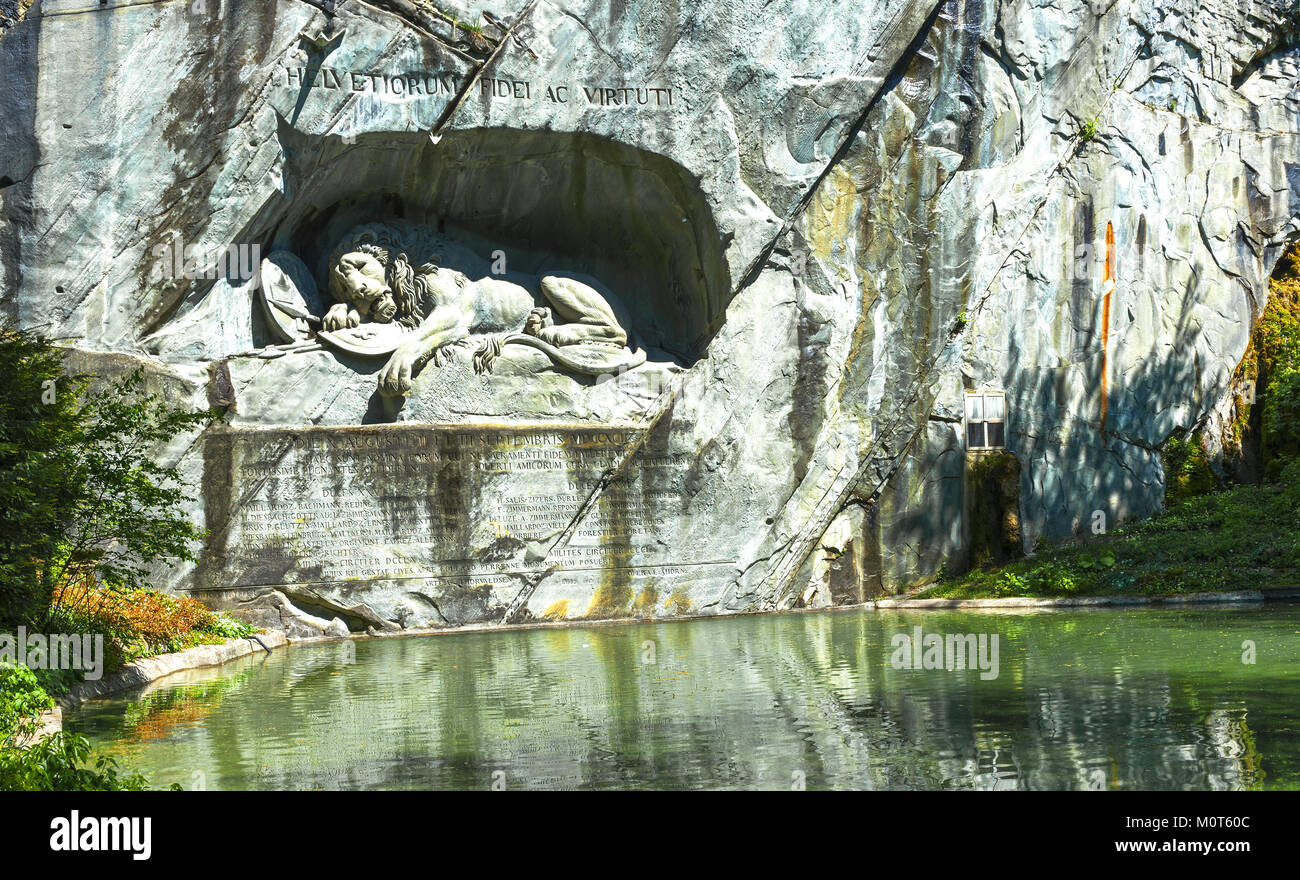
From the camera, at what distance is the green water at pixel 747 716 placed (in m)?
5.88

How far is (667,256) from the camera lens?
15703 mm

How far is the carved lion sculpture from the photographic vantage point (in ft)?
46.6

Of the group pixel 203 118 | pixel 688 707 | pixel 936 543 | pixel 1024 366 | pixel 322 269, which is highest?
pixel 203 118

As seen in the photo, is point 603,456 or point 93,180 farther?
point 603,456

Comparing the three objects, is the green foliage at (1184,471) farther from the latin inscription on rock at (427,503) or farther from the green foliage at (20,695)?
the green foliage at (20,695)

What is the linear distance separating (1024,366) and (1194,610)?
4.20 metres

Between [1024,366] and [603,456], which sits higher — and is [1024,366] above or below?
above

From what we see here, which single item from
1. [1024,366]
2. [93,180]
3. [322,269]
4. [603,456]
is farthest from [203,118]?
[1024,366]

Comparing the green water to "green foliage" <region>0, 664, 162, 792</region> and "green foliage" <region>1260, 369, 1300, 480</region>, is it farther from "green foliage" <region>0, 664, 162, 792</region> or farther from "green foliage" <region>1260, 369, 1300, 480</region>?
"green foliage" <region>1260, 369, 1300, 480</region>

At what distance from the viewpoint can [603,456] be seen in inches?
559

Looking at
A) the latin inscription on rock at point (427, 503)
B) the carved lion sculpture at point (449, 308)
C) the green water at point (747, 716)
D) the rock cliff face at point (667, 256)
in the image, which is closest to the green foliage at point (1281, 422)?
the rock cliff face at point (667, 256)

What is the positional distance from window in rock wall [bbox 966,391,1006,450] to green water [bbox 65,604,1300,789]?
4.13 meters

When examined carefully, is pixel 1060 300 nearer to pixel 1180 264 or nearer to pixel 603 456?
pixel 1180 264
